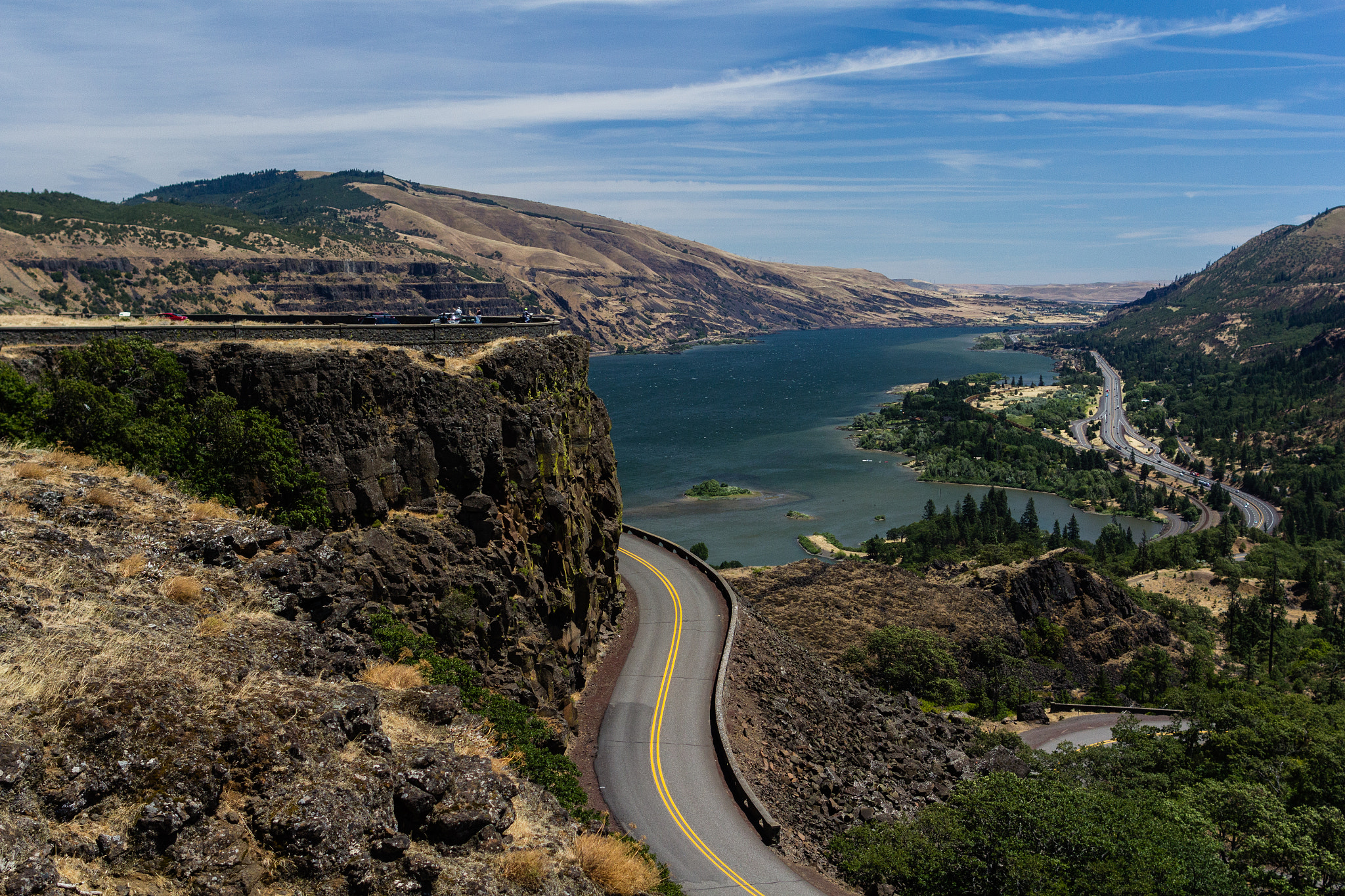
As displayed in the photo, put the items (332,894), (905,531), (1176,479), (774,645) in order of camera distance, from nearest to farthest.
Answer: (332,894)
(774,645)
(905,531)
(1176,479)

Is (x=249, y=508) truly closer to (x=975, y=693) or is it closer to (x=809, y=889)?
(x=809, y=889)

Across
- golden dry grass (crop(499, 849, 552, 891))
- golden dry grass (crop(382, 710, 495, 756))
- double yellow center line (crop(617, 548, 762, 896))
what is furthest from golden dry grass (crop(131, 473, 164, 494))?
double yellow center line (crop(617, 548, 762, 896))

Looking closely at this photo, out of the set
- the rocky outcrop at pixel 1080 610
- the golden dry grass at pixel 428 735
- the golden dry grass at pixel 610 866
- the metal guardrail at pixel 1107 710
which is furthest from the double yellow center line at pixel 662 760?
the rocky outcrop at pixel 1080 610

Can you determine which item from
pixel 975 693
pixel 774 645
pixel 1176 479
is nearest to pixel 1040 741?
pixel 975 693

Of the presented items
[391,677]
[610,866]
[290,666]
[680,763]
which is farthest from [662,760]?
[290,666]

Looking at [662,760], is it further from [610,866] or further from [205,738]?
[205,738]
